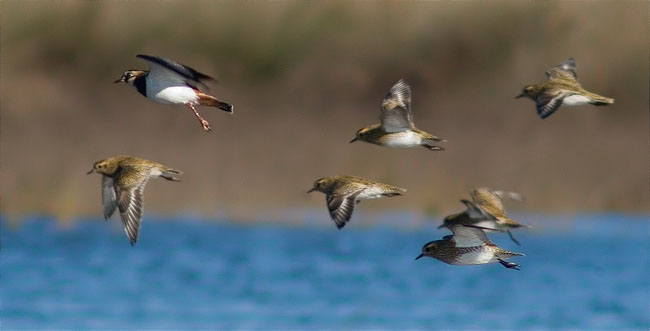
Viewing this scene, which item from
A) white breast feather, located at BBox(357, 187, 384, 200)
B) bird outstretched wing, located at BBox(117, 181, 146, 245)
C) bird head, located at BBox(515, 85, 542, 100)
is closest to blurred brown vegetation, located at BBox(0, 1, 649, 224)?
bird head, located at BBox(515, 85, 542, 100)

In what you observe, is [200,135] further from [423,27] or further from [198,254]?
[423,27]

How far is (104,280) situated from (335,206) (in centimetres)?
1649

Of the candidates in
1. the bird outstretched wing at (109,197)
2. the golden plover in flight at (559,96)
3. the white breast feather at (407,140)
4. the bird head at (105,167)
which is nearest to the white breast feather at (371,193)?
the white breast feather at (407,140)

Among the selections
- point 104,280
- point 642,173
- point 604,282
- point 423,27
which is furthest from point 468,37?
point 104,280

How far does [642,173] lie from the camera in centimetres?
2927

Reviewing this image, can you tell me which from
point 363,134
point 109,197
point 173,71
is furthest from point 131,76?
point 363,134

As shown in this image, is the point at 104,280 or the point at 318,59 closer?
the point at 104,280

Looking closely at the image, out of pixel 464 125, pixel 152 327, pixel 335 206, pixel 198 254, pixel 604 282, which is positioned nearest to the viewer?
pixel 335 206

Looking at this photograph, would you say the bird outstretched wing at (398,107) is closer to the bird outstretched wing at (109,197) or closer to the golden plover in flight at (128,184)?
the golden plover in flight at (128,184)

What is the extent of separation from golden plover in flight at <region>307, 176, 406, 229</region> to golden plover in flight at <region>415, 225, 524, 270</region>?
0.63 metres

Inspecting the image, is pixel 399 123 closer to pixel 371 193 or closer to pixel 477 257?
pixel 371 193

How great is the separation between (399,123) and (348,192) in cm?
86

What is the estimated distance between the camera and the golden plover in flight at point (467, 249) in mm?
9656

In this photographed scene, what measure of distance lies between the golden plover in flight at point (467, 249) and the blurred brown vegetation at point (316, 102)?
15939mm
